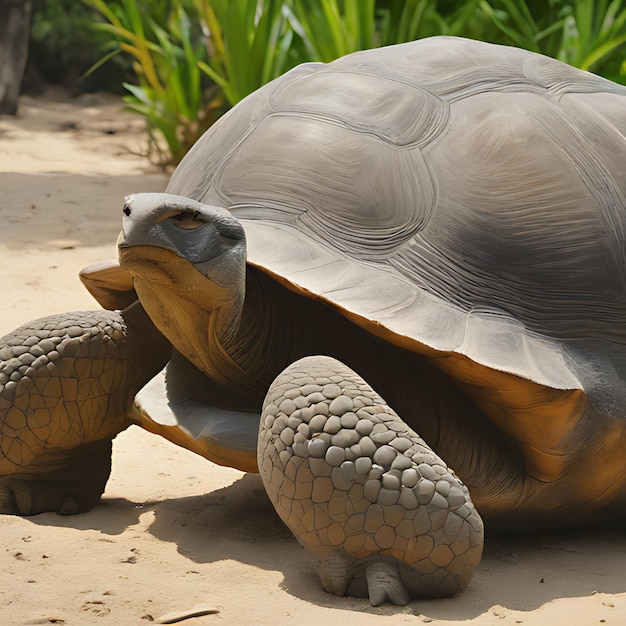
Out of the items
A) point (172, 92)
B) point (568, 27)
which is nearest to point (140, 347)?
point (568, 27)

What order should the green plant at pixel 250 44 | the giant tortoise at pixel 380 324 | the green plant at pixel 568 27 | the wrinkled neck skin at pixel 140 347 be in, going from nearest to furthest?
the giant tortoise at pixel 380 324 < the wrinkled neck skin at pixel 140 347 < the green plant at pixel 568 27 < the green plant at pixel 250 44

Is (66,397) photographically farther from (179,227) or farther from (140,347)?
(179,227)

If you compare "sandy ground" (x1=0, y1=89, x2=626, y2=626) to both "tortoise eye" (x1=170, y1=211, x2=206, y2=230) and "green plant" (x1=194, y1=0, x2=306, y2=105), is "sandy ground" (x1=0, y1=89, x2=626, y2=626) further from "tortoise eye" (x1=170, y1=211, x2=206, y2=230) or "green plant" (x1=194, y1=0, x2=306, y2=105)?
"green plant" (x1=194, y1=0, x2=306, y2=105)

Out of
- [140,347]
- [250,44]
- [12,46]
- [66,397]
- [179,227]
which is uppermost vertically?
[179,227]

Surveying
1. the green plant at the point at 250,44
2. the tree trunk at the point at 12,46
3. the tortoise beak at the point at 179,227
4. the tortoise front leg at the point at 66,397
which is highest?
the tortoise beak at the point at 179,227

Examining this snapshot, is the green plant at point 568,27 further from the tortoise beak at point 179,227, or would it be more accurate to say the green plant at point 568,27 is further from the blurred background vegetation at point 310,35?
the tortoise beak at point 179,227

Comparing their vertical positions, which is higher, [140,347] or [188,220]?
[188,220]

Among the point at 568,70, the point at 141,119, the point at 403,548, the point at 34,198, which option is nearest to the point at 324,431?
the point at 403,548

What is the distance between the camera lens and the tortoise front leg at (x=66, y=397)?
9.46ft

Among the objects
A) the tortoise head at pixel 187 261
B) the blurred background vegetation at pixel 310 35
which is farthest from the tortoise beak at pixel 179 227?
the blurred background vegetation at pixel 310 35

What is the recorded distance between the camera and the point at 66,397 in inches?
114

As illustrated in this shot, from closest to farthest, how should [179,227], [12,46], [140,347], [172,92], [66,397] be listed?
[179,227], [66,397], [140,347], [172,92], [12,46]

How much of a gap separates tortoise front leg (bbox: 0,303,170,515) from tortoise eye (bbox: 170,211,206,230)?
734mm

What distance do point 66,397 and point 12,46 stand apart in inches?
443
